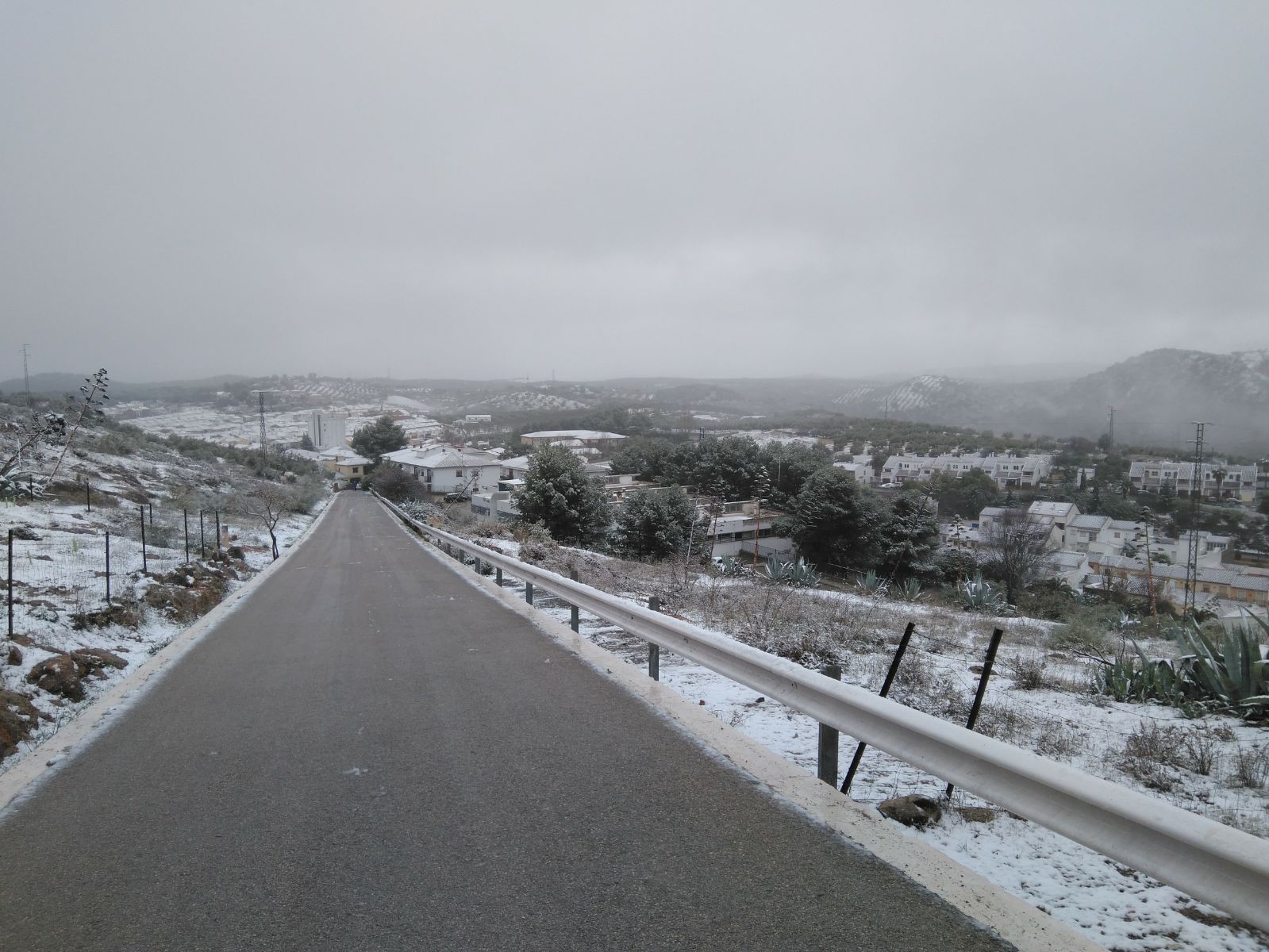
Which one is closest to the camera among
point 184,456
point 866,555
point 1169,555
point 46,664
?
point 46,664

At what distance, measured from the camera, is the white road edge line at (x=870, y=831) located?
2.58 metres

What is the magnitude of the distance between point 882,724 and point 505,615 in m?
6.39

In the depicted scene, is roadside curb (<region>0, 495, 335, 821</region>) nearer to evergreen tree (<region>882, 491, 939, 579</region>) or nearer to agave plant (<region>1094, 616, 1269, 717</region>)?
agave plant (<region>1094, 616, 1269, 717</region>)

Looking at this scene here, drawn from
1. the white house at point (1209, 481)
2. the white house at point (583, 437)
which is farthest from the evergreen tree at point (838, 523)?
the white house at point (583, 437)

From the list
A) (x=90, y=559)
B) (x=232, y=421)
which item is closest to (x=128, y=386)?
(x=232, y=421)

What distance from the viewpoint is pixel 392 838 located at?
3.40m

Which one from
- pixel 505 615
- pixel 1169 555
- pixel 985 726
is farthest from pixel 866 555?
pixel 985 726

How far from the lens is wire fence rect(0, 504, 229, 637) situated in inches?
375

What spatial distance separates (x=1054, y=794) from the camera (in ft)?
8.87

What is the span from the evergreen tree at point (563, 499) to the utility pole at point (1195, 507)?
Answer: 20920 millimetres

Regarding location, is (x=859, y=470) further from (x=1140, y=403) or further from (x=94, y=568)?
(x=94, y=568)

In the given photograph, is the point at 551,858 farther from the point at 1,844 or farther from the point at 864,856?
the point at 1,844

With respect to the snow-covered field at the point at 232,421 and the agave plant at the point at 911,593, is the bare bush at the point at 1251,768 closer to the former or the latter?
the agave plant at the point at 911,593

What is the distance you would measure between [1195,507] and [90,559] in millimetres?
35824
